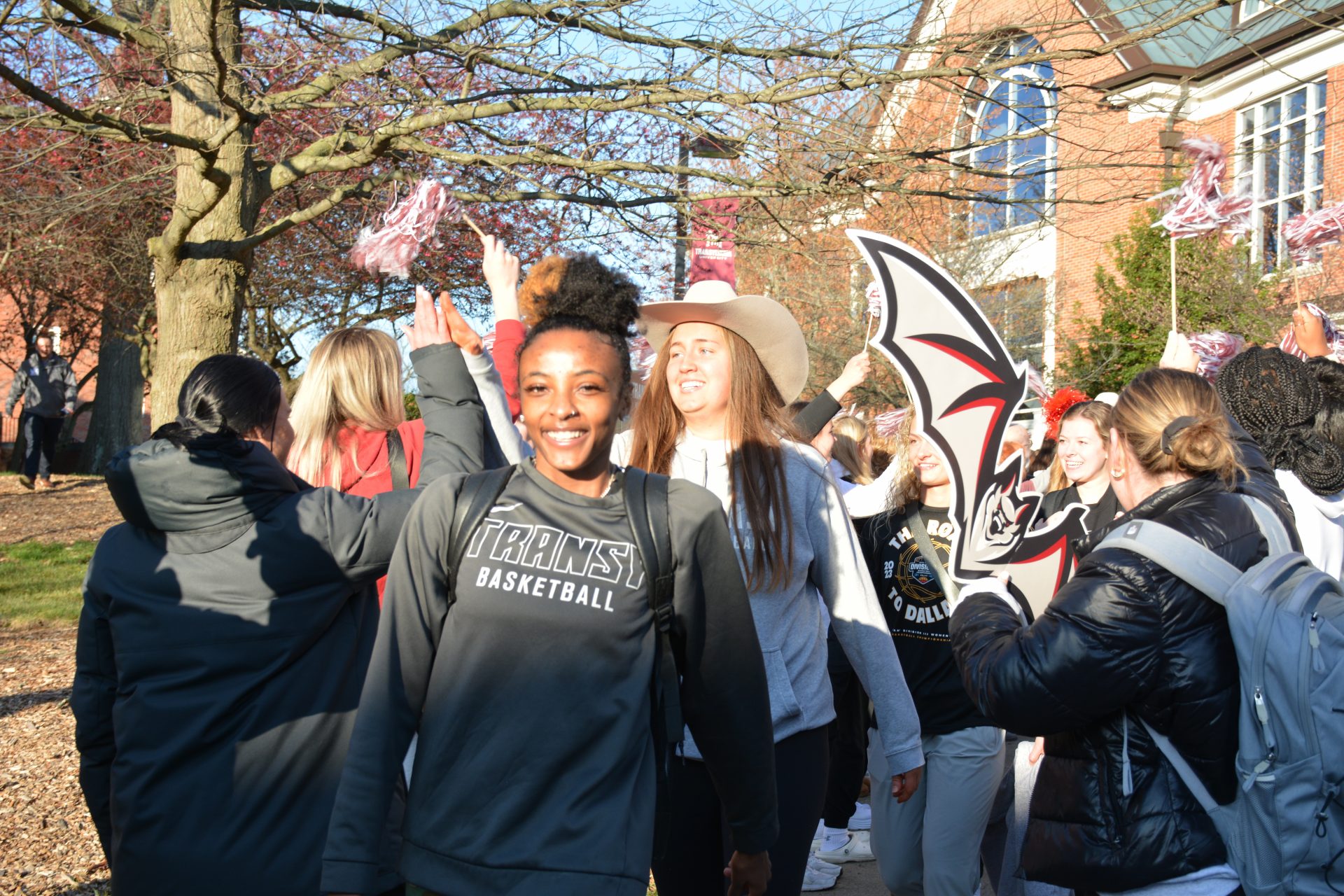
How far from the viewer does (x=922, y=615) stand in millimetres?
4266

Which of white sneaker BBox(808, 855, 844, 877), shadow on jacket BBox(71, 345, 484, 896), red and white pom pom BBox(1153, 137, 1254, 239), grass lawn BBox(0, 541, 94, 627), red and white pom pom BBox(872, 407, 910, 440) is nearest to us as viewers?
shadow on jacket BBox(71, 345, 484, 896)

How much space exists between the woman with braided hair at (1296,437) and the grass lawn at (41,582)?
8168 millimetres

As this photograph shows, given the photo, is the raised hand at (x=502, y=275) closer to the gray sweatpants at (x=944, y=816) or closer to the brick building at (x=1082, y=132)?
the gray sweatpants at (x=944, y=816)

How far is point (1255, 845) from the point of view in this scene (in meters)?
2.39

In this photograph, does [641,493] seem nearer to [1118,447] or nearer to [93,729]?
[1118,447]

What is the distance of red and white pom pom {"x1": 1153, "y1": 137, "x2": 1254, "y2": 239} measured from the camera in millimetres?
5086

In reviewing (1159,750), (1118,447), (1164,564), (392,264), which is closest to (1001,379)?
(1118,447)

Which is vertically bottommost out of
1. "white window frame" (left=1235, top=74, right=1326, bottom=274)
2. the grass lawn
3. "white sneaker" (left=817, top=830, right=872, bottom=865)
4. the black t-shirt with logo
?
"white sneaker" (left=817, top=830, right=872, bottom=865)

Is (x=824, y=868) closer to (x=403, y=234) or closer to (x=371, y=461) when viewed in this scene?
(x=371, y=461)

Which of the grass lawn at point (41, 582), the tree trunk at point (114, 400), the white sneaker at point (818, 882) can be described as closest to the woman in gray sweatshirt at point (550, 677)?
the white sneaker at point (818, 882)

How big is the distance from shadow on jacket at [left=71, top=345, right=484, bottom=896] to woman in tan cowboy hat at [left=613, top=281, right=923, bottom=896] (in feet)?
2.98

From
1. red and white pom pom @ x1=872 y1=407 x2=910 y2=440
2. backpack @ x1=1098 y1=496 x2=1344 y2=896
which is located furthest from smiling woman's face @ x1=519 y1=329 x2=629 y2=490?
red and white pom pom @ x1=872 y1=407 x2=910 y2=440

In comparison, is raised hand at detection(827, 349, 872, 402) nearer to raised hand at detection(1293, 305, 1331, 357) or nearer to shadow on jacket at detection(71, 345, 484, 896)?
raised hand at detection(1293, 305, 1331, 357)

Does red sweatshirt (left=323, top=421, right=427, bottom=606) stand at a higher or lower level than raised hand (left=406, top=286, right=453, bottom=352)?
lower
